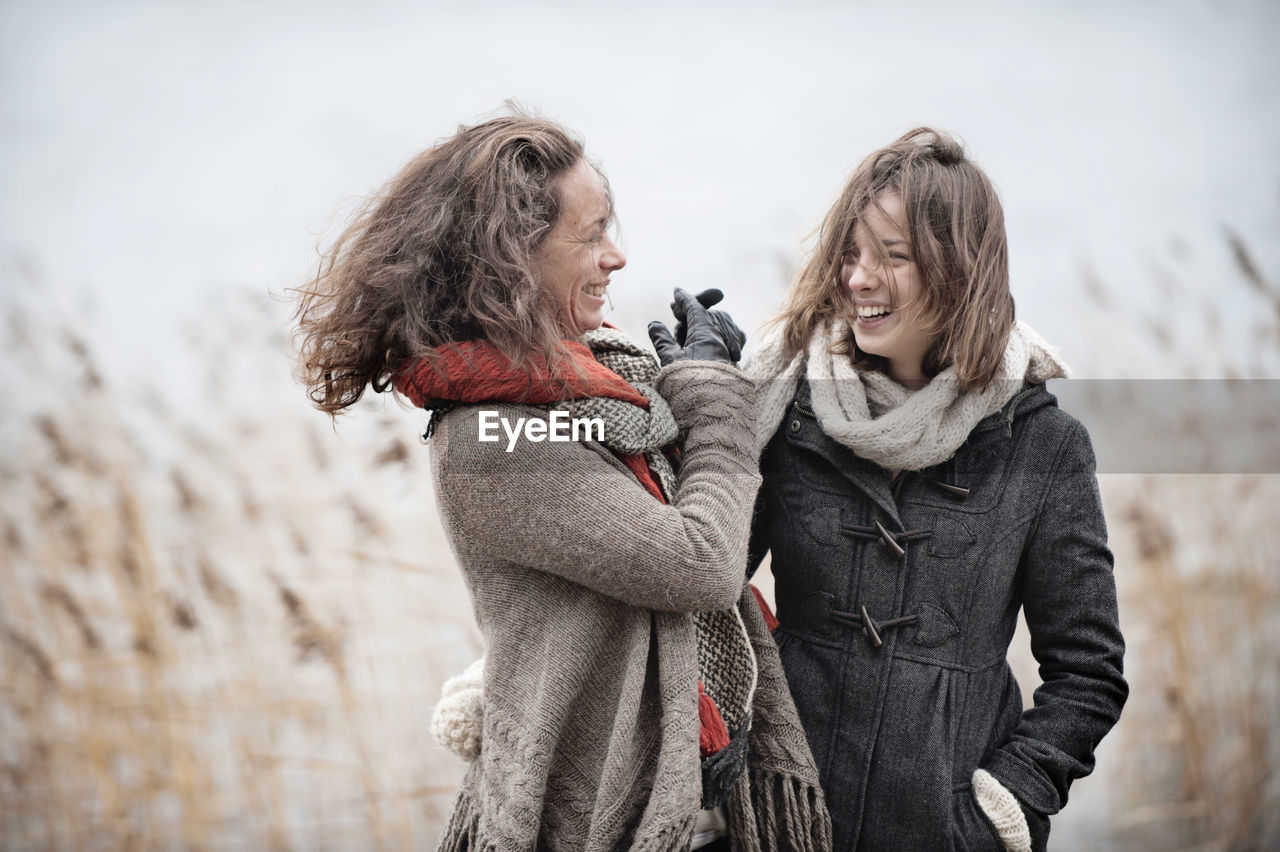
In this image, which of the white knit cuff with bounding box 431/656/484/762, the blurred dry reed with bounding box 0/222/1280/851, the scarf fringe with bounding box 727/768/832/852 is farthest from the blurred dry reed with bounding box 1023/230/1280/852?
the white knit cuff with bounding box 431/656/484/762

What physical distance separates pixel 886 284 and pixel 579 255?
1.59 ft

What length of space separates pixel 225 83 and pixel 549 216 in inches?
78.3

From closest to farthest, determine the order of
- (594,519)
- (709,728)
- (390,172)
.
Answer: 1. (594,519)
2. (709,728)
3. (390,172)

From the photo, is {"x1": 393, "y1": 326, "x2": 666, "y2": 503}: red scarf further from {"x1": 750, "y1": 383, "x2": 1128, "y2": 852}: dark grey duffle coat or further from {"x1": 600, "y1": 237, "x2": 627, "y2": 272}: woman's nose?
{"x1": 750, "y1": 383, "x2": 1128, "y2": 852}: dark grey duffle coat

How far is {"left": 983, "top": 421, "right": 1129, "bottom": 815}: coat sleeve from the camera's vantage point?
4.61 feet

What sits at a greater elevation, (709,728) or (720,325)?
(720,325)

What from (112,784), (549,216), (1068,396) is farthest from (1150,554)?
Result: (112,784)

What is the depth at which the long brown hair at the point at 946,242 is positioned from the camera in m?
1.43

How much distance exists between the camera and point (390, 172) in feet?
7.91

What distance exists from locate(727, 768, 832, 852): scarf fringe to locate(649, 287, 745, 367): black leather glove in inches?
24.8

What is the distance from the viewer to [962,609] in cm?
142

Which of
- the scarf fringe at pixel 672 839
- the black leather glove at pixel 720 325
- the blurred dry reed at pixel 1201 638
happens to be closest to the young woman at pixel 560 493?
the scarf fringe at pixel 672 839

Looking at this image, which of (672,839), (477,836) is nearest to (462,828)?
(477,836)

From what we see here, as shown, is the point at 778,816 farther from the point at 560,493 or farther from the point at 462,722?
the point at 560,493
